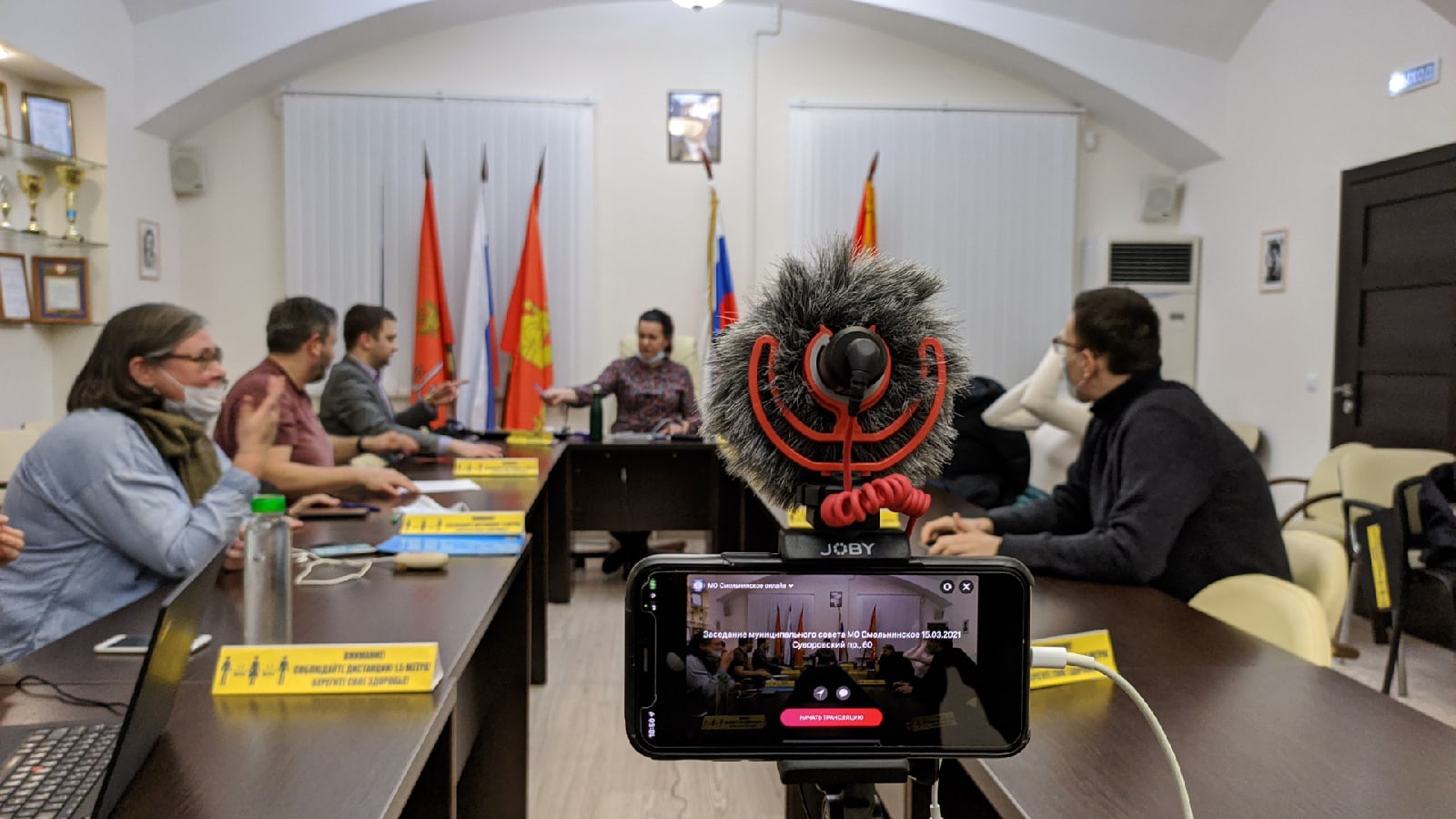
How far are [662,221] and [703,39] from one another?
3.52ft

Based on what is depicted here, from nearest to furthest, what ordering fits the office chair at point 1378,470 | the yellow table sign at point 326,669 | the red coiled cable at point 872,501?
the red coiled cable at point 872,501
the yellow table sign at point 326,669
the office chair at point 1378,470

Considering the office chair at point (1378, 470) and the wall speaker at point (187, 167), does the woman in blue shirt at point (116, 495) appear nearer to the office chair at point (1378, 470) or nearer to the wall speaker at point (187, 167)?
the office chair at point (1378, 470)

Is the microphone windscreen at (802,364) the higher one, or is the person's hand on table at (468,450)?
the microphone windscreen at (802,364)

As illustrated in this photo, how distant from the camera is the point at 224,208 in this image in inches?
226

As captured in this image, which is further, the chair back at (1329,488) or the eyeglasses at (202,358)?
the chair back at (1329,488)

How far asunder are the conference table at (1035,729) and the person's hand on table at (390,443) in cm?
192

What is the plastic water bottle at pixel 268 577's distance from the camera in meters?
1.31

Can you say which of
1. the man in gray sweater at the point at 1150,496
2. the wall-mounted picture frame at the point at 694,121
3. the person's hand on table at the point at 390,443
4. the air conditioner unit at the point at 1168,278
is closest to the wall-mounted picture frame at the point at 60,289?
the person's hand on table at the point at 390,443

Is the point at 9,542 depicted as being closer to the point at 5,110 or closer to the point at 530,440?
the point at 530,440

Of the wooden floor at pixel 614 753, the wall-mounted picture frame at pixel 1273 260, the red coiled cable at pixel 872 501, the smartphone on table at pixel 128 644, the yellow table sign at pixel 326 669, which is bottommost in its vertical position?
the wooden floor at pixel 614 753

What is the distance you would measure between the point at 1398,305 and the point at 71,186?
19.7ft

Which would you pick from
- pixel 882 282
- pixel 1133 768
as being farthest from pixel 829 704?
pixel 1133 768

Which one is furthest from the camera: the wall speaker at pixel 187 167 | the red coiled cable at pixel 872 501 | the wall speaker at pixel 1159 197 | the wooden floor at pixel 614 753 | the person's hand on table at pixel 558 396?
the wall speaker at pixel 1159 197

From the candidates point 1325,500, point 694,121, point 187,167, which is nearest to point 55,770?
point 1325,500
